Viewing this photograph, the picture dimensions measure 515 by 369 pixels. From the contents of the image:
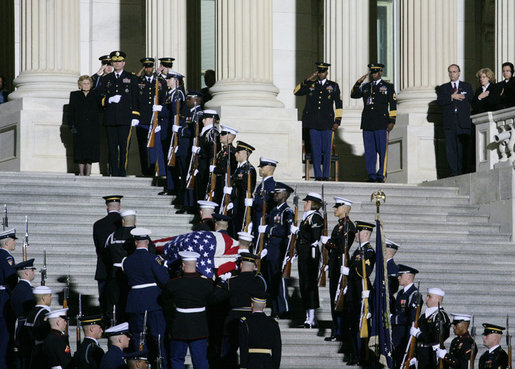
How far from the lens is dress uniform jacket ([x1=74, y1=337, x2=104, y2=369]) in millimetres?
19761

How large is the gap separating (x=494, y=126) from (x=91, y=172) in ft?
27.5

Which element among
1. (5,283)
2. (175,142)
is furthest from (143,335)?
(175,142)

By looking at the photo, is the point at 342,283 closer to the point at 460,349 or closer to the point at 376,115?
the point at 460,349

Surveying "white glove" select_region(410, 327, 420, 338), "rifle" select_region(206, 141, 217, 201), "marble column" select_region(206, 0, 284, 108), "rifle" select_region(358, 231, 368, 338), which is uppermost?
"marble column" select_region(206, 0, 284, 108)

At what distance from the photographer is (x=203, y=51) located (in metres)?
38.4

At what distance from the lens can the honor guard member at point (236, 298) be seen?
2114cm

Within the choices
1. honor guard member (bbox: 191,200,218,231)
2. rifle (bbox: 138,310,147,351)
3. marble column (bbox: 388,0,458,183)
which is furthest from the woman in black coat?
rifle (bbox: 138,310,147,351)

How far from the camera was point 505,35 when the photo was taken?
3325cm

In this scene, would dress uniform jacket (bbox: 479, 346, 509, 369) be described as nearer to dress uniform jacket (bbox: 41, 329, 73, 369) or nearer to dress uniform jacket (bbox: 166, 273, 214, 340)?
dress uniform jacket (bbox: 166, 273, 214, 340)

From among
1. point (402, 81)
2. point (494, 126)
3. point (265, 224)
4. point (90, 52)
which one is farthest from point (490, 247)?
point (90, 52)

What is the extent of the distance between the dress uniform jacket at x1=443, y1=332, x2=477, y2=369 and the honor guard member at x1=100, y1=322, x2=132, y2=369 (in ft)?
13.3

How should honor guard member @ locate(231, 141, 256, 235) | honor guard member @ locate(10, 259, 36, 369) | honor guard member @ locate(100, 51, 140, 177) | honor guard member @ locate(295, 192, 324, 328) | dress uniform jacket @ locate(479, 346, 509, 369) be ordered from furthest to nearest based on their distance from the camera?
honor guard member @ locate(100, 51, 140, 177) < honor guard member @ locate(231, 141, 256, 235) < honor guard member @ locate(295, 192, 324, 328) < honor guard member @ locate(10, 259, 36, 369) < dress uniform jacket @ locate(479, 346, 509, 369)

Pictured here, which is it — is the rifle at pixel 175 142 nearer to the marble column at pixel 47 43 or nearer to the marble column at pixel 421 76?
the marble column at pixel 47 43

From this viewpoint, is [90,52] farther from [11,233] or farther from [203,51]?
[11,233]
